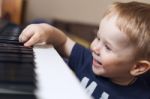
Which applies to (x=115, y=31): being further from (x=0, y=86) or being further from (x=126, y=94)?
(x=0, y=86)

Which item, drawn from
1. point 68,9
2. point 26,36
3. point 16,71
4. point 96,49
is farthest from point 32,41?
point 68,9

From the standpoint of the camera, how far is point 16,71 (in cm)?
51

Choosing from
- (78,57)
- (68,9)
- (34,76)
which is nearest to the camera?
(34,76)

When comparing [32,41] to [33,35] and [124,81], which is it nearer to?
[33,35]

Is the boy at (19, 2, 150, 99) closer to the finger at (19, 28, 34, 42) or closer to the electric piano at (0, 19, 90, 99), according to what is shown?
the finger at (19, 28, 34, 42)

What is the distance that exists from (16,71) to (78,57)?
0.41 m

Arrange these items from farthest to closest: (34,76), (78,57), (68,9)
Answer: (68,9) → (78,57) → (34,76)

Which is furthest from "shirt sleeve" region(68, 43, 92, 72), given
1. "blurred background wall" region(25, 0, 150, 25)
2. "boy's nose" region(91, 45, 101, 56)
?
"blurred background wall" region(25, 0, 150, 25)

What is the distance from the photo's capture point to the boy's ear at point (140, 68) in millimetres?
792

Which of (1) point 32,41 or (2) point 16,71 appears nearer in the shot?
(2) point 16,71

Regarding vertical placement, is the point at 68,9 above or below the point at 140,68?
below

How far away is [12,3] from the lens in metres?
2.26

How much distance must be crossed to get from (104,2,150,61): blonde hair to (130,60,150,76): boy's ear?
13mm

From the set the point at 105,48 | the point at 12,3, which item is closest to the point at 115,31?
the point at 105,48
